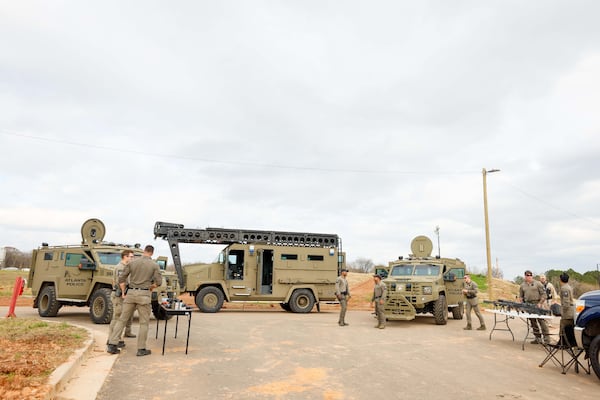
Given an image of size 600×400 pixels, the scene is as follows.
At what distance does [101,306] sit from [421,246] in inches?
466

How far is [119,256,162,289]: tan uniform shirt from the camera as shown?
285 inches

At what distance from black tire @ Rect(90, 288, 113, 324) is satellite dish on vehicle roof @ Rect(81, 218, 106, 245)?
2.27 meters

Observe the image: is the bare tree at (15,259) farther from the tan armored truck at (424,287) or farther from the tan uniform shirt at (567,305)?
the tan uniform shirt at (567,305)

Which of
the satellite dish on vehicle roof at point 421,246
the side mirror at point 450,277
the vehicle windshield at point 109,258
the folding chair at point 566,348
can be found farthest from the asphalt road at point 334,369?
the satellite dish on vehicle roof at point 421,246

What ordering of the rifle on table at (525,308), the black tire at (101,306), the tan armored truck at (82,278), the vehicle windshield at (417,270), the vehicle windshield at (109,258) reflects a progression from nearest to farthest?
the rifle on table at (525,308) < the black tire at (101,306) < the tan armored truck at (82,278) < the vehicle windshield at (109,258) < the vehicle windshield at (417,270)

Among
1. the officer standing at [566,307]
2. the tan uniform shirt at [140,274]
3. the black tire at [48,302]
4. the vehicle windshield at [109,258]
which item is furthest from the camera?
the black tire at [48,302]

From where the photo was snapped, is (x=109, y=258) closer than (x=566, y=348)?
No

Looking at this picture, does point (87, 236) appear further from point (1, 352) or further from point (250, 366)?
point (250, 366)

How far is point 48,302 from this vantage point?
12234 mm

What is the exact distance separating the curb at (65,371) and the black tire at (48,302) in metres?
6.17

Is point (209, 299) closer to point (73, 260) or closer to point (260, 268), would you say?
point (260, 268)

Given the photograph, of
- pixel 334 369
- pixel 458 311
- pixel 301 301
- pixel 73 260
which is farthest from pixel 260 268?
pixel 334 369

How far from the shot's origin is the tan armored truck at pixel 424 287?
512 inches

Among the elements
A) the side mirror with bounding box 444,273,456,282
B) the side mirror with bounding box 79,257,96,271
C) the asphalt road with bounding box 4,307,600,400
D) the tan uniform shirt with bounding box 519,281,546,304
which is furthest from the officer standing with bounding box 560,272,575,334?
the side mirror with bounding box 79,257,96,271
